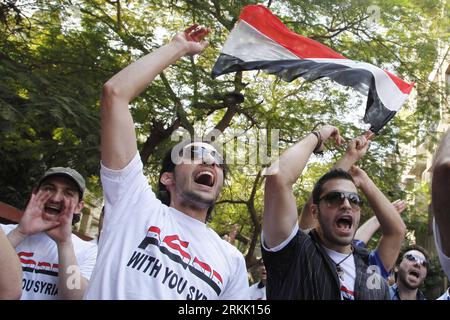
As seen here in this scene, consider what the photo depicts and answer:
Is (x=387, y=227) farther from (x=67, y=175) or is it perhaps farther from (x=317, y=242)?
(x=67, y=175)

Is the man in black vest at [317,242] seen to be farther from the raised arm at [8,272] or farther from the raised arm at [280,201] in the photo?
the raised arm at [8,272]

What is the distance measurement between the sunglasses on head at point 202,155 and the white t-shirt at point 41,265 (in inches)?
36.6

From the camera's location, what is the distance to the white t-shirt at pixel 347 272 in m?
2.85

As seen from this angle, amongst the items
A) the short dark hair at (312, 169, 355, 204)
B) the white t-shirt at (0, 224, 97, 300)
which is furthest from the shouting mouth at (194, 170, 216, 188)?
the white t-shirt at (0, 224, 97, 300)

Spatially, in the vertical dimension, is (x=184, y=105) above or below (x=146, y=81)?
above

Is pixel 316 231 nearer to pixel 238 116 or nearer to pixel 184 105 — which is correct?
pixel 184 105

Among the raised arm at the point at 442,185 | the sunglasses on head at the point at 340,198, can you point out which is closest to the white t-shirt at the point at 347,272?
the sunglasses on head at the point at 340,198

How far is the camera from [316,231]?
316 cm

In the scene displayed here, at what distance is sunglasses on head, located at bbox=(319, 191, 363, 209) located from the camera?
10.2ft

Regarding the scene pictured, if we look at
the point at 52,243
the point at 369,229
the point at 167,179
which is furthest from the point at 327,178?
the point at 52,243

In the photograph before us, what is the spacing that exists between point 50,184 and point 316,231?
1.60 m

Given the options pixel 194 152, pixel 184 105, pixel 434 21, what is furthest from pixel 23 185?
pixel 434 21

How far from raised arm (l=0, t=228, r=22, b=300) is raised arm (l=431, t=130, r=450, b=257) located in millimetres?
1275
